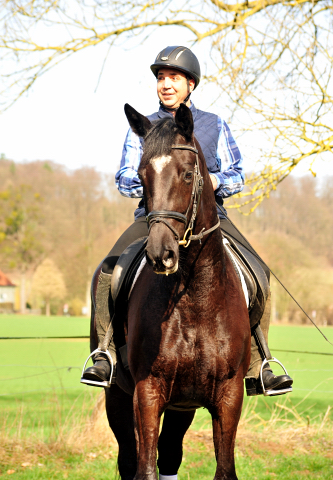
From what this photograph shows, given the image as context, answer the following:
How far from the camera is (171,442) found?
459 cm

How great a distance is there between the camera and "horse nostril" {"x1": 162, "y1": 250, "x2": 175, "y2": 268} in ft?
8.55

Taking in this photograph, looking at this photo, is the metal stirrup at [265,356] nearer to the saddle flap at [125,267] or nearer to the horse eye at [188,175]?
the saddle flap at [125,267]

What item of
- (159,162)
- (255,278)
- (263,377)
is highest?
(159,162)

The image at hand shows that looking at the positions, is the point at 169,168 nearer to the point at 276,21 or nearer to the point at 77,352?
the point at 276,21

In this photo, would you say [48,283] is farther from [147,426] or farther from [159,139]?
[159,139]

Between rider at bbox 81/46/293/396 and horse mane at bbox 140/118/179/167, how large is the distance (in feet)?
2.75

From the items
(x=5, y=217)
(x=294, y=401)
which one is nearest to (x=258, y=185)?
(x=294, y=401)

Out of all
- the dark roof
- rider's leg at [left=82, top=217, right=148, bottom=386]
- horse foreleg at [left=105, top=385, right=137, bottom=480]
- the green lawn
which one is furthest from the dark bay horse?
the dark roof

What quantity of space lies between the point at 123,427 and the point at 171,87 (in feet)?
9.53

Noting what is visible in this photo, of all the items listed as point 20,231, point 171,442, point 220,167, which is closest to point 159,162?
point 220,167

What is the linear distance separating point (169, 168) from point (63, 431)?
18.2 feet

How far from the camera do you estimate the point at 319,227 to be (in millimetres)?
60438

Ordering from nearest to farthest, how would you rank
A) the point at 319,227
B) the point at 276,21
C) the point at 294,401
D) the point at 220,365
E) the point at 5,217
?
the point at 220,365
the point at 276,21
the point at 294,401
the point at 319,227
the point at 5,217

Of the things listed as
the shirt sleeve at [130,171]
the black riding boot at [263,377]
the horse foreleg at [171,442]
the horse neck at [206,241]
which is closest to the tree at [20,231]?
the horse foreleg at [171,442]
